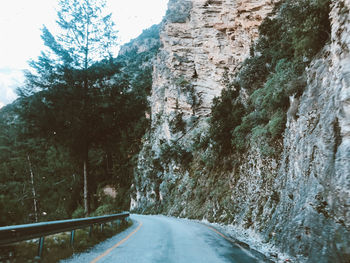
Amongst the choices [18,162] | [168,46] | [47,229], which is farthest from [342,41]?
[168,46]

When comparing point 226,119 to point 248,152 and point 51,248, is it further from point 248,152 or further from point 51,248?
point 51,248

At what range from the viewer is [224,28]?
116 ft

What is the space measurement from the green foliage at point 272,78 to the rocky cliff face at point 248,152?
77 cm

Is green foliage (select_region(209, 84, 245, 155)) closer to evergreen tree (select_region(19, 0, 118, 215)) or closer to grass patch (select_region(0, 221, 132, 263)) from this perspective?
evergreen tree (select_region(19, 0, 118, 215))

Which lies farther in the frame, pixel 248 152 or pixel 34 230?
pixel 248 152

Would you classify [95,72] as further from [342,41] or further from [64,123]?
[342,41]

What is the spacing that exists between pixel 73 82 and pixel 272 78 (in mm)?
10768

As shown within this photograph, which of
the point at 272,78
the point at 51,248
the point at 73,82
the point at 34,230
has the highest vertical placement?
the point at 272,78

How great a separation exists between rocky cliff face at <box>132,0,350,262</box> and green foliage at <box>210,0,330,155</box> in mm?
767

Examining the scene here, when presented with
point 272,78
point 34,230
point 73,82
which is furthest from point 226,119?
point 34,230

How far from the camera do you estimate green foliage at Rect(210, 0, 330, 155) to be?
349 inches

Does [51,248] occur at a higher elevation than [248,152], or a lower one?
lower

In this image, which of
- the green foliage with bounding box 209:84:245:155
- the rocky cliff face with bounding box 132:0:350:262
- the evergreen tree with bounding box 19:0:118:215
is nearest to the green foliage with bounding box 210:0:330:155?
the green foliage with bounding box 209:84:245:155

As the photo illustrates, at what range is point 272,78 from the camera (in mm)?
14602
